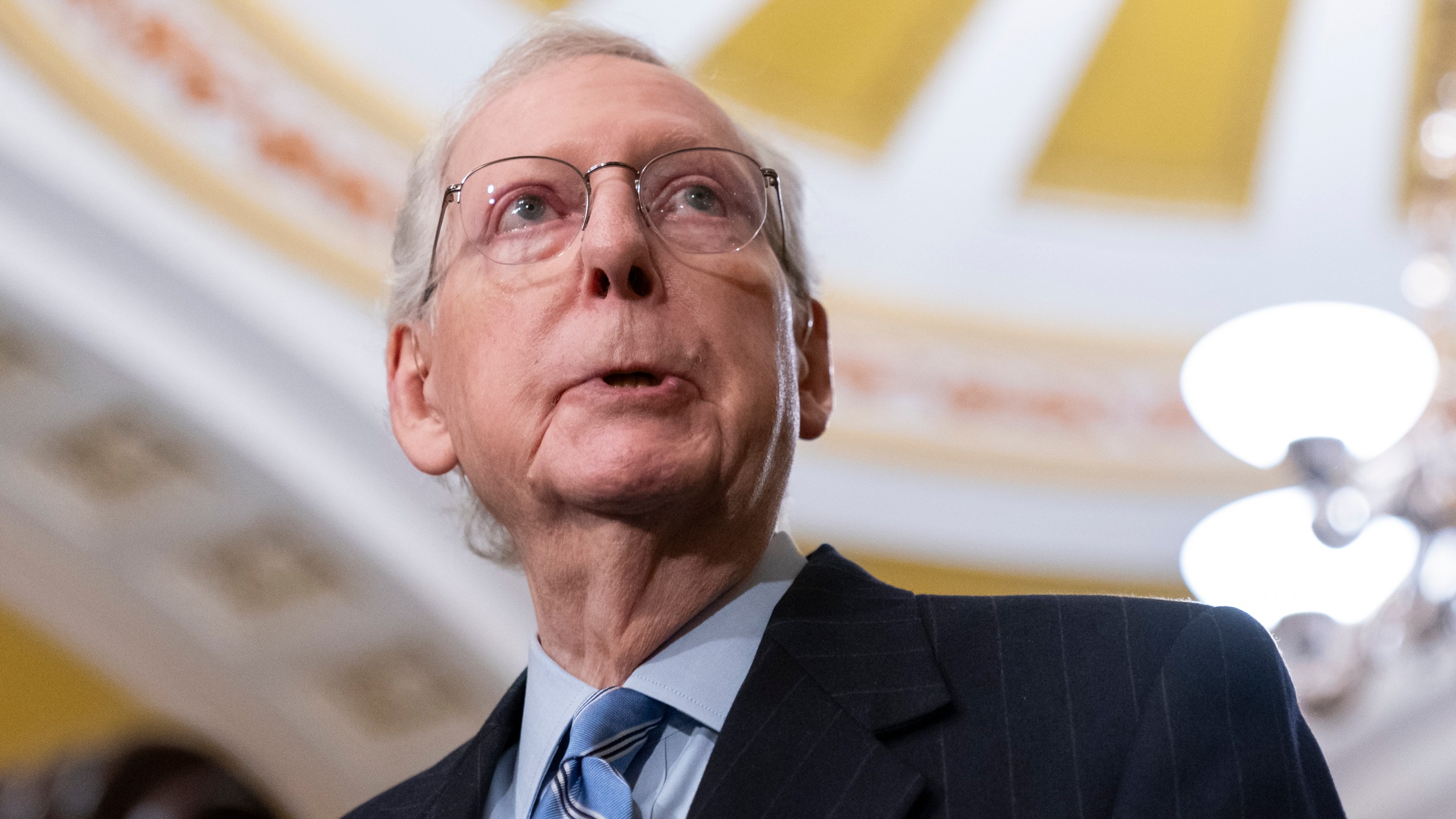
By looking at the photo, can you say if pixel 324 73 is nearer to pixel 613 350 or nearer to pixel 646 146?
pixel 646 146

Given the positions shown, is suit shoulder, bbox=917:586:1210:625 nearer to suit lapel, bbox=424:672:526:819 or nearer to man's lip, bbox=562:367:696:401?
man's lip, bbox=562:367:696:401

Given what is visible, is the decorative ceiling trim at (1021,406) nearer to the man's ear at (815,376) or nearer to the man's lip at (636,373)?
the man's ear at (815,376)

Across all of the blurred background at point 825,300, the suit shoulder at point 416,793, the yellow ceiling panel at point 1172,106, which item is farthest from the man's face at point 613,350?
the yellow ceiling panel at point 1172,106

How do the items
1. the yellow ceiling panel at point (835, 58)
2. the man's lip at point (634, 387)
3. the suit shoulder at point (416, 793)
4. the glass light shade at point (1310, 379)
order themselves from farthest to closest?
the yellow ceiling panel at point (835, 58)
the glass light shade at point (1310, 379)
the suit shoulder at point (416, 793)
the man's lip at point (634, 387)

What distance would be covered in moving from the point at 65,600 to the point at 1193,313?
508 centimetres

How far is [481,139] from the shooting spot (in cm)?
183

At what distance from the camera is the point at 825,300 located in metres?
6.43

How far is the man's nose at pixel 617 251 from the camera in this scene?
1.59m

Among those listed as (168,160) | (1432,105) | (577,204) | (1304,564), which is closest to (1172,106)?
(1432,105)

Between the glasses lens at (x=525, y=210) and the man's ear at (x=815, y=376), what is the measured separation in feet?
1.32

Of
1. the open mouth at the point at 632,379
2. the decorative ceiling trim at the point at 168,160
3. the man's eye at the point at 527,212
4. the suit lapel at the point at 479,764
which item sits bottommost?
the decorative ceiling trim at the point at 168,160

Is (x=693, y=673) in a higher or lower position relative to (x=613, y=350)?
lower

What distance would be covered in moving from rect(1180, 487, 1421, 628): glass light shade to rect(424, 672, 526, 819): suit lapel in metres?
3.14

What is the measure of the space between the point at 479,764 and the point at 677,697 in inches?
13.0
